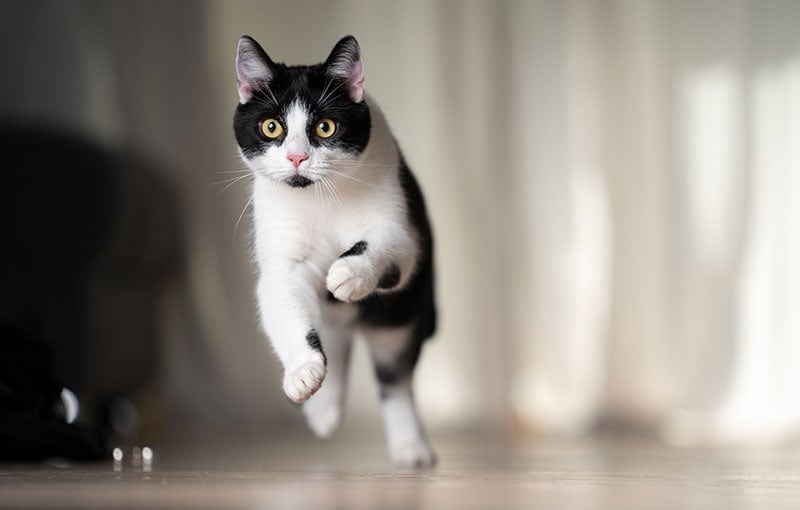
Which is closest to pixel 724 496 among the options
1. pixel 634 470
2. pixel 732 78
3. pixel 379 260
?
pixel 634 470

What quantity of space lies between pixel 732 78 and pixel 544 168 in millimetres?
615

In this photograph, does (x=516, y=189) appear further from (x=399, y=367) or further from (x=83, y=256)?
(x=399, y=367)

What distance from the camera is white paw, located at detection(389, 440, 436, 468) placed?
1599mm

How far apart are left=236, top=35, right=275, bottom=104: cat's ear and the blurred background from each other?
1.45 metres

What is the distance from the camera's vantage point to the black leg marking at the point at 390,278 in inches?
53.1

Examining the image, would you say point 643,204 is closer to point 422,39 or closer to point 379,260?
point 422,39

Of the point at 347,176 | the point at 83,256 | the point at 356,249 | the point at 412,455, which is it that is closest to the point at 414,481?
the point at 412,455

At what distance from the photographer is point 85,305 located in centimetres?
255

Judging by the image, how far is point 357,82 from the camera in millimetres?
1373

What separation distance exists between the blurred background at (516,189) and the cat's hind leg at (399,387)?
1.26m

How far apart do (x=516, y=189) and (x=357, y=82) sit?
5.54ft

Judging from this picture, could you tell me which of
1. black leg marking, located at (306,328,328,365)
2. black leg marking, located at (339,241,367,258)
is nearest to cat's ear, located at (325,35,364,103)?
black leg marking, located at (339,241,367,258)

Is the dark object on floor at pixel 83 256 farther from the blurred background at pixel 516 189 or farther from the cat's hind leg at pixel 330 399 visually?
the cat's hind leg at pixel 330 399

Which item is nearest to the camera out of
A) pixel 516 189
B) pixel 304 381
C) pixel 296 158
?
pixel 304 381
